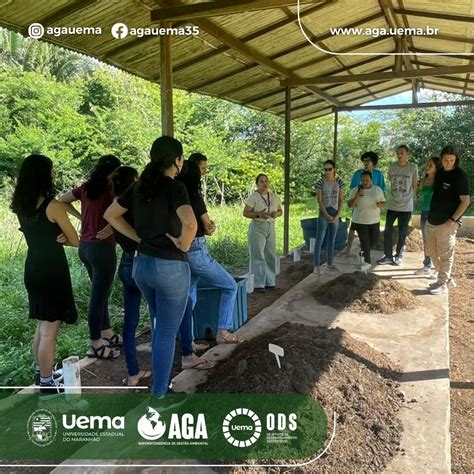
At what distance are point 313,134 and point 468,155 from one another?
626cm

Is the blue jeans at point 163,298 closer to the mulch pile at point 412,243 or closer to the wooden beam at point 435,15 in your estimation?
the wooden beam at point 435,15

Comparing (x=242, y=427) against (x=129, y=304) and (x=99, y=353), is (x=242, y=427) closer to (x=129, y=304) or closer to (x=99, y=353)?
(x=129, y=304)

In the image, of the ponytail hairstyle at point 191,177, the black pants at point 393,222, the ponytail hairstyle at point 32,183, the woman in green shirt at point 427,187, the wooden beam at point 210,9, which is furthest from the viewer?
the black pants at point 393,222

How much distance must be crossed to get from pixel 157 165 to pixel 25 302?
3.32m

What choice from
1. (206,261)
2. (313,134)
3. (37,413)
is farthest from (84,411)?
(313,134)

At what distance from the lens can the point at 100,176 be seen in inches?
133

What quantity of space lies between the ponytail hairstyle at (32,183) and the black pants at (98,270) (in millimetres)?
747

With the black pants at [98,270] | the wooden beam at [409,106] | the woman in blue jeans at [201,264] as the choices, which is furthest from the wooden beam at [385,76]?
the black pants at [98,270]

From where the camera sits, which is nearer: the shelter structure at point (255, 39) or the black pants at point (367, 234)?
the shelter structure at point (255, 39)

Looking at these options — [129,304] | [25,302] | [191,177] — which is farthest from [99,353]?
[25,302]

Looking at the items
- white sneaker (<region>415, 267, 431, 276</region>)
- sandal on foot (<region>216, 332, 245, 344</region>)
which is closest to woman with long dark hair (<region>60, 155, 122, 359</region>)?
sandal on foot (<region>216, 332, 245, 344</region>)

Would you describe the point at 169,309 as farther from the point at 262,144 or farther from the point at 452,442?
the point at 262,144

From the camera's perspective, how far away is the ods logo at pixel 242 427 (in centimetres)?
222

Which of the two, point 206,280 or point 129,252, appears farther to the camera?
point 206,280
